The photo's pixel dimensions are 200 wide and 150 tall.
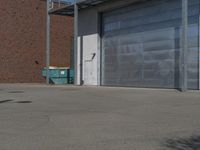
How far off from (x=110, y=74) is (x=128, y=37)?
12.8 ft

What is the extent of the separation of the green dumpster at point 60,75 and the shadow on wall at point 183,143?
36.0 m

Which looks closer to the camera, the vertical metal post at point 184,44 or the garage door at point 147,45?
the vertical metal post at point 184,44

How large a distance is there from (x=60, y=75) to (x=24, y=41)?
18.3 feet

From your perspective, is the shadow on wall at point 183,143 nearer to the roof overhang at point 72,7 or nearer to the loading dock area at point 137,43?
the loading dock area at point 137,43

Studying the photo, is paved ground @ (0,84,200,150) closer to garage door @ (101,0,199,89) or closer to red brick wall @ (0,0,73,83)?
garage door @ (101,0,199,89)

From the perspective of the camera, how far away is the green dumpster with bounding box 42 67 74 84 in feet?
148

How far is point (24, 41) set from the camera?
156 ft

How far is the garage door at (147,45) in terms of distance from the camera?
3012cm

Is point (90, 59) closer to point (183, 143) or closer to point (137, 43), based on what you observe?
point (137, 43)

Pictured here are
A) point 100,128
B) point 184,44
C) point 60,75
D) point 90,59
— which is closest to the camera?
Answer: point 100,128

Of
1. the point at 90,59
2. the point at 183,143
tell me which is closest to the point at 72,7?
the point at 90,59

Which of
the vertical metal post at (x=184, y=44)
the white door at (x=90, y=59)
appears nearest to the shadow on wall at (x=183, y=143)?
the vertical metal post at (x=184, y=44)

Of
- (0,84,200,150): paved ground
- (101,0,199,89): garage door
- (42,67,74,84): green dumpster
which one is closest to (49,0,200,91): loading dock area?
(101,0,199,89): garage door

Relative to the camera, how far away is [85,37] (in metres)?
41.1
